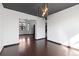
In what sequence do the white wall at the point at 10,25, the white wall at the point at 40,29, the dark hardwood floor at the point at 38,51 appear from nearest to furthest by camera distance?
the dark hardwood floor at the point at 38,51, the white wall at the point at 10,25, the white wall at the point at 40,29

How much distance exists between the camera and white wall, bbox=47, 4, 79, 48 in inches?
213

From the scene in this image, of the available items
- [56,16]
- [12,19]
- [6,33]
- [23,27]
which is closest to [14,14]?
[12,19]

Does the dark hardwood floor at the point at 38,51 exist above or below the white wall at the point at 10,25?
below

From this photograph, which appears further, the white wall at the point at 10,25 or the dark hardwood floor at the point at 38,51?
the white wall at the point at 10,25

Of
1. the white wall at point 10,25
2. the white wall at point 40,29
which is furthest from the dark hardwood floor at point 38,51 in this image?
the white wall at point 40,29

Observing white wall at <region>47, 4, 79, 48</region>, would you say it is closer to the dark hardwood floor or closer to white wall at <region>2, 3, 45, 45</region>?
the dark hardwood floor

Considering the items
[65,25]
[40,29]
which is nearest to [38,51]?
[65,25]

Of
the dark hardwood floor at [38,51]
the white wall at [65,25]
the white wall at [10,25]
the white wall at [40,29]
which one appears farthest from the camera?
the white wall at [40,29]

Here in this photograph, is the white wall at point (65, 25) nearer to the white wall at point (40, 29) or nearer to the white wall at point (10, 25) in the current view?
the white wall at point (40, 29)

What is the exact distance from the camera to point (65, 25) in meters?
Result: 6.32

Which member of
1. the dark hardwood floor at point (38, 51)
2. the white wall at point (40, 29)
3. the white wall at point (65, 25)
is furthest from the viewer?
the white wall at point (40, 29)

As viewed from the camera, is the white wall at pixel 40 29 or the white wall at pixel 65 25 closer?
the white wall at pixel 65 25

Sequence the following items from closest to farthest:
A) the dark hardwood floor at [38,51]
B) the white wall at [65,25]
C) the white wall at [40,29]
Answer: the dark hardwood floor at [38,51] → the white wall at [65,25] → the white wall at [40,29]

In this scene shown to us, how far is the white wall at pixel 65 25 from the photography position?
5.41 metres
